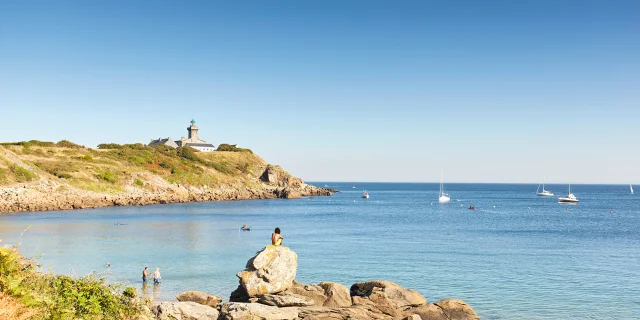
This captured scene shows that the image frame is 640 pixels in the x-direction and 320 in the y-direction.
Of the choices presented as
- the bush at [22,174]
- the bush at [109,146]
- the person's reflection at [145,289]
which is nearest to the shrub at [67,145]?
the bush at [109,146]

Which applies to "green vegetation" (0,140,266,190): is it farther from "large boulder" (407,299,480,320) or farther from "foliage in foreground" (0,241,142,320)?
"large boulder" (407,299,480,320)

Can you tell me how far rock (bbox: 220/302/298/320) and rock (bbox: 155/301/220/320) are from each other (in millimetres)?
1094

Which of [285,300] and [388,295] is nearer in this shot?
[285,300]

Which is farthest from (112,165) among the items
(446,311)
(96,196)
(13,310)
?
(13,310)

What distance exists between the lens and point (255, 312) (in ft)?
75.1

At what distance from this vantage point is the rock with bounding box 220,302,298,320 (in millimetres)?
22625

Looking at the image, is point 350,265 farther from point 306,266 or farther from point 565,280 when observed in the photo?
point 565,280

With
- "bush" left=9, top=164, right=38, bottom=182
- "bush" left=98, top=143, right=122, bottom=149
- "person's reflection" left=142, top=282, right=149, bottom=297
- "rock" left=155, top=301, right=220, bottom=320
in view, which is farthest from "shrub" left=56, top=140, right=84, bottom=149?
"rock" left=155, top=301, right=220, bottom=320

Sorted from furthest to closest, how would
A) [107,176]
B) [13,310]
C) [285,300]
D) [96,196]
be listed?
[107,176], [96,196], [285,300], [13,310]

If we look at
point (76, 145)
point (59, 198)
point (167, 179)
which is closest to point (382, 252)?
point (59, 198)

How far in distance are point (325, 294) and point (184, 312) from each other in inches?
283

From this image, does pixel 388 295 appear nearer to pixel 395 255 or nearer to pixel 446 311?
pixel 446 311

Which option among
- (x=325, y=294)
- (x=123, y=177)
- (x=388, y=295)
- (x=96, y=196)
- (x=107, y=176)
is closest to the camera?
(x=325, y=294)

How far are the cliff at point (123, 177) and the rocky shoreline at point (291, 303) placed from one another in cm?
7768
